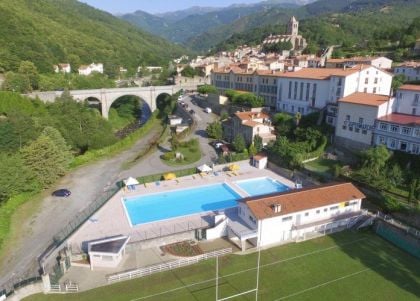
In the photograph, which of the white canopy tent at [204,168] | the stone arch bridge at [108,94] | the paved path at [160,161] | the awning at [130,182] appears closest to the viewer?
the awning at [130,182]

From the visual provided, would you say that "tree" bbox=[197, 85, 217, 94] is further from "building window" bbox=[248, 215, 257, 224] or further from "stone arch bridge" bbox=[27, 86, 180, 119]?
"building window" bbox=[248, 215, 257, 224]

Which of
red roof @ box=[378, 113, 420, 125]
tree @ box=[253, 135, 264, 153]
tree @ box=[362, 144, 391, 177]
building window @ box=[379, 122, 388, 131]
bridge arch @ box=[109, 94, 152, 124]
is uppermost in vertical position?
red roof @ box=[378, 113, 420, 125]

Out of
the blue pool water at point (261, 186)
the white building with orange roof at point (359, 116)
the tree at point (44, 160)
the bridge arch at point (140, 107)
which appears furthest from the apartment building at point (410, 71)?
the tree at point (44, 160)

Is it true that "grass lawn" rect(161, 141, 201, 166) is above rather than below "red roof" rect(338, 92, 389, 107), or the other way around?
below

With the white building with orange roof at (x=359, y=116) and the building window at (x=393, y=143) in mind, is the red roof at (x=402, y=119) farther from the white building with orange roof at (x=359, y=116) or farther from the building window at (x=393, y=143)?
the building window at (x=393, y=143)

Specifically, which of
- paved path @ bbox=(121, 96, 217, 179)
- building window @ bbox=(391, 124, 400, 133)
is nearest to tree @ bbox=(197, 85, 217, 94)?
paved path @ bbox=(121, 96, 217, 179)

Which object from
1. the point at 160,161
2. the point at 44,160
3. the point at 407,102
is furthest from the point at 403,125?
the point at 44,160
